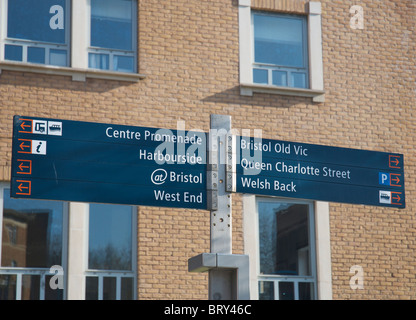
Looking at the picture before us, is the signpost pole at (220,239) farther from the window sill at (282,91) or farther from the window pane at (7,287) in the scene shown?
the window sill at (282,91)

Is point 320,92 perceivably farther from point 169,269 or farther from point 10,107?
point 10,107

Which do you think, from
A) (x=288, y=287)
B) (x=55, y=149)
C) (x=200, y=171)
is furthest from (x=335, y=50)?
(x=55, y=149)

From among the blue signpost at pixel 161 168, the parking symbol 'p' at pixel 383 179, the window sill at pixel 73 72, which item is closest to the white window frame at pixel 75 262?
the window sill at pixel 73 72

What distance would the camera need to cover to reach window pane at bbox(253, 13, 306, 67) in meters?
13.8

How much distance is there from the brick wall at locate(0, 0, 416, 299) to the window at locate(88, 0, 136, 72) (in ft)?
0.75

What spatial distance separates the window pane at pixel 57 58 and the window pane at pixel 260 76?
3.27m

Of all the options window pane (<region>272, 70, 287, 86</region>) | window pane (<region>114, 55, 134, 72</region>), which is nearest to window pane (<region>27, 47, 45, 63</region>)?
window pane (<region>114, 55, 134, 72</region>)

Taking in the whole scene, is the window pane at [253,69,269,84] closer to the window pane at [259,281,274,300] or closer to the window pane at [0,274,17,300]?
the window pane at [259,281,274,300]

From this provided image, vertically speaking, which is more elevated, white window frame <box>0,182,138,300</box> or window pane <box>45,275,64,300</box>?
white window frame <box>0,182,138,300</box>

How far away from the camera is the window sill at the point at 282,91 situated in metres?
13.2

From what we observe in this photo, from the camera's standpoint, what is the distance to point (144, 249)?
1219cm

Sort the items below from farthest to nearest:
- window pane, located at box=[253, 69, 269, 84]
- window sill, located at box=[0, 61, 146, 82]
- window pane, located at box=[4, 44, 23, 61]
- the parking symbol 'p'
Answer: window pane, located at box=[253, 69, 269, 84] < window pane, located at box=[4, 44, 23, 61] < window sill, located at box=[0, 61, 146, 82] < the parking symbol 'p'

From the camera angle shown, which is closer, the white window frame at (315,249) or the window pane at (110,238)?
the window pane at (110,238)

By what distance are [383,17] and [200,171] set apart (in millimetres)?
7770
